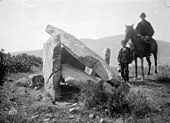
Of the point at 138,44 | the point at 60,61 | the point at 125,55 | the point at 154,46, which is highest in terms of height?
the point at 138,44

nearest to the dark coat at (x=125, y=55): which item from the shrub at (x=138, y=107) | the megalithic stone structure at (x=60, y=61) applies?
the megalithic stone structure at (x=60, y=61)

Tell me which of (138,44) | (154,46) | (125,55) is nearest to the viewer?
(125,55)

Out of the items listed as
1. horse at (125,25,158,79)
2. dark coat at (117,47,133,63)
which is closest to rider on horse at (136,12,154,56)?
horse at (125,25,158,79)

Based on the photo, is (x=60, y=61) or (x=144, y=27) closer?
(x=60, y=61)

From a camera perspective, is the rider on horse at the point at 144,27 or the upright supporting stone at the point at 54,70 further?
the rider on horse at the point at 144,27

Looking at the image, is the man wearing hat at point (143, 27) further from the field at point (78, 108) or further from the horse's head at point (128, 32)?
the field at point (78, 108)

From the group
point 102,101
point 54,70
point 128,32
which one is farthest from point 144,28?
point 102,101

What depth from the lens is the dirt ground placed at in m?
6.94

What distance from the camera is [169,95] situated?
9898mm

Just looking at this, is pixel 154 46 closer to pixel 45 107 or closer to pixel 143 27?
pixel 143 27

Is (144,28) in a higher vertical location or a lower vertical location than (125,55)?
higher

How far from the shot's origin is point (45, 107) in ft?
25.8

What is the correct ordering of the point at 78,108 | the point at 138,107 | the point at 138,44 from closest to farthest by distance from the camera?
the point at 138,107
the point at 78,108
the point at 138,44

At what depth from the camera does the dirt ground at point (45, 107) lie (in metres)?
6.94
